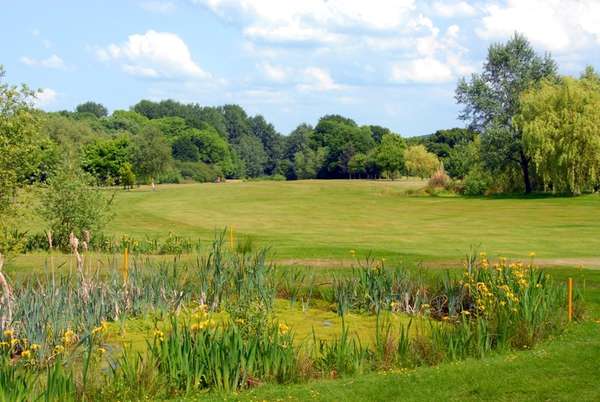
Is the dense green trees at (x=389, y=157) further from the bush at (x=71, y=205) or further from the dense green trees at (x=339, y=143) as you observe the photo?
the bush at (x=71, y=205)

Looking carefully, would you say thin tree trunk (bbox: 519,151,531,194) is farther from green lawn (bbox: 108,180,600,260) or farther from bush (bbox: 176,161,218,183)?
bush (bbox: 176,161,218,183)

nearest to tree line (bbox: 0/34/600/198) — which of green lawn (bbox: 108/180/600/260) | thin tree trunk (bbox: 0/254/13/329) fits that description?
green lawn (bbox: 108/180/600/260)

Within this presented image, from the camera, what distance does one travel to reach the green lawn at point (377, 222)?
95.8 feet

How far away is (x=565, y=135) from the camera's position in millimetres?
58781

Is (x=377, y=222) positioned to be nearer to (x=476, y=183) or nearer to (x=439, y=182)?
(x=476, y=183)

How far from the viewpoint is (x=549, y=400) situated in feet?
32.3

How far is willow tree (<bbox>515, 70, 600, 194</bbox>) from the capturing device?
57812 mm

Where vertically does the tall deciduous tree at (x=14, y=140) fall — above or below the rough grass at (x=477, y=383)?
above

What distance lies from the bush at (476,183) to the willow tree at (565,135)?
919 centimetres

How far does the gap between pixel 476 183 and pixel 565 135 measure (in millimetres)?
14523

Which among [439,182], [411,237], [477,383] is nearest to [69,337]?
[477,383]

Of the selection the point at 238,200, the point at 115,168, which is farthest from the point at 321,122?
the point at 238,200

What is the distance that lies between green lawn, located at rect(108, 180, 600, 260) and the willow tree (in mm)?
2501

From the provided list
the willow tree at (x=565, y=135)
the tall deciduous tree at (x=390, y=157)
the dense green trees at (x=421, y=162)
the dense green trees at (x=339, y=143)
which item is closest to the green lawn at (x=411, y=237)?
the willow tree at (x=565, y=135)
